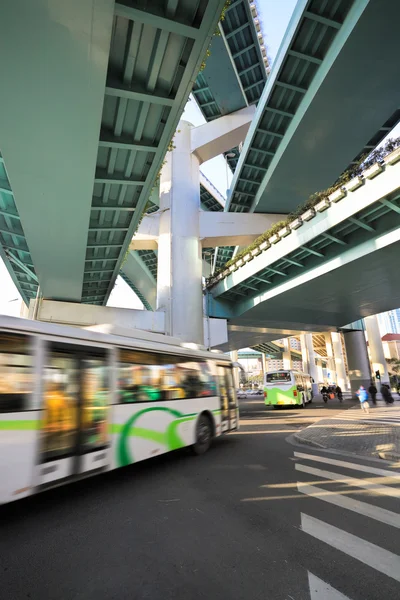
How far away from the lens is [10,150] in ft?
23.0

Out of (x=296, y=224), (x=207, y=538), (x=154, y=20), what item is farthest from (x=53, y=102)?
(x=296, y=224)

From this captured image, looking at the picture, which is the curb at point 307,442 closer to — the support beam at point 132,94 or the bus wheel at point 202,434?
the bus wheel at point 202,434

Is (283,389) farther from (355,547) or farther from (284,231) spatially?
(355,547)

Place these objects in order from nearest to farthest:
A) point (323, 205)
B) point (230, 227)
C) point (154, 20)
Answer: point (154, 20) → point (323, 205) → point (230, 227)

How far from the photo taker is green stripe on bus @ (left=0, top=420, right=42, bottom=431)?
422cm

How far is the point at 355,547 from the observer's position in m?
3.48

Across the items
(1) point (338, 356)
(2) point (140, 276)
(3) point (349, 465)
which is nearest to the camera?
(3) point (349, 465)

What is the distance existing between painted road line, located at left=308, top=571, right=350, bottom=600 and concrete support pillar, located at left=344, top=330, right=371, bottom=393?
34.8 metres

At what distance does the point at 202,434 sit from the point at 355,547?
5.23 m

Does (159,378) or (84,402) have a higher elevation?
(159,378)

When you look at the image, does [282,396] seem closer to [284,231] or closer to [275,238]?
[275,238]

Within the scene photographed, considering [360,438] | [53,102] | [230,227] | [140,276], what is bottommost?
[360,438]

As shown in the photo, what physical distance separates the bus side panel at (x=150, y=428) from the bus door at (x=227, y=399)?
132 centimetres

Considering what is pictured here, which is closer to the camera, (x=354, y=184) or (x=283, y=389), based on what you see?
(x=354, y=184)
